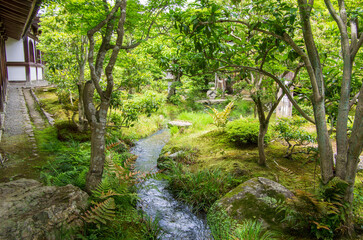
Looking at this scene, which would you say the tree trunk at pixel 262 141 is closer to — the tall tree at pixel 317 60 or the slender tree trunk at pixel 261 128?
the slender tree trunk at pixel 261 128

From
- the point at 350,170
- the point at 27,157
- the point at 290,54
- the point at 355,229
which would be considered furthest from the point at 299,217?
the point at 27,157

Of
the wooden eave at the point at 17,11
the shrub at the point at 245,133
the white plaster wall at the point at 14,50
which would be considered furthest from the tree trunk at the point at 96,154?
the white plaster wall at the point at 14,50

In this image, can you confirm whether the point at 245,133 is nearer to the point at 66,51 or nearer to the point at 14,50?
the point at 66,51

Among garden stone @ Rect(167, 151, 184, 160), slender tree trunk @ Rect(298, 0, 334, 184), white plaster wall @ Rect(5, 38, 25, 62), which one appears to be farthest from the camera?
white plaster wall @ Rect(5, 38, 25, 62)

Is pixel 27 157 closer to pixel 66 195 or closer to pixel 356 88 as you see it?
pixel 66 195

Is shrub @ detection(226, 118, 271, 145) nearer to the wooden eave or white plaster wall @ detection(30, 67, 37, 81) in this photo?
the wooden eave

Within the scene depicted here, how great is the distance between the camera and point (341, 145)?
3.08 metres

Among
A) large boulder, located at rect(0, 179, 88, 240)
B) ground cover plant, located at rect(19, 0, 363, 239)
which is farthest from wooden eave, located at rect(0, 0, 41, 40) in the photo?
large boulder, located at rect(0, 179, 88, 240)

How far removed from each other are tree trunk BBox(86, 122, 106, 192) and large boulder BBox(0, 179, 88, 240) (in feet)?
Answer: 0.66

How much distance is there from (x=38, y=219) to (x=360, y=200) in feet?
14.1

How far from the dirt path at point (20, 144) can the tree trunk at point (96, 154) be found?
62.2 inches

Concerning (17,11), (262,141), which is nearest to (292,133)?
(262,141)

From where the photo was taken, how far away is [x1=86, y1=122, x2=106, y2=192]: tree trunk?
3.42 m

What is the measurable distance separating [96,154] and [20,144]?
153 inches
